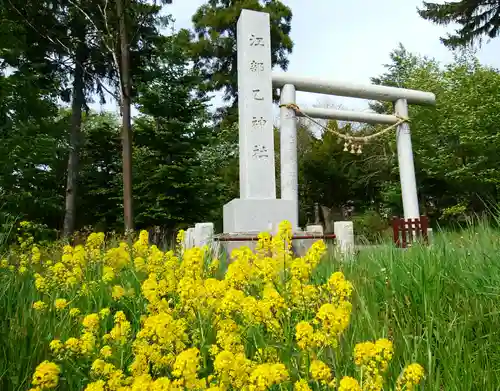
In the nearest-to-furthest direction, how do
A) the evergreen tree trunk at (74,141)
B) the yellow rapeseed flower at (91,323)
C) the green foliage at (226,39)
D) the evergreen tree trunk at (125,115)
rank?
the yellow rapeseed flower at (91,323)
the evergreen tree trunk at (125,115)
the evergreen tree trunk at (74,141)
the green foliage at (226,39)

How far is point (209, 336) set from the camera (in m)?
1.91

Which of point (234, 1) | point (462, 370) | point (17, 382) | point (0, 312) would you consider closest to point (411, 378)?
point (462, 370)

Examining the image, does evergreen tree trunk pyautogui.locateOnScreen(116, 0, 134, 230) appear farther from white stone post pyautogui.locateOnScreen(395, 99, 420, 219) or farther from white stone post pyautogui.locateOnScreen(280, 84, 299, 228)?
white stone post pyautogui.locateOnScreen(395, 99, 420, 219)

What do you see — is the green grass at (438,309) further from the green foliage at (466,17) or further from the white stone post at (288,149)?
the green foliage at (466,17)

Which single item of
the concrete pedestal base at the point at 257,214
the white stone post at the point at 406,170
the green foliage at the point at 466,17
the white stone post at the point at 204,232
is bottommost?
the white stone post at the point at 204,232

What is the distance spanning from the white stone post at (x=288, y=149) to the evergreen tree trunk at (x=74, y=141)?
7.65 meters

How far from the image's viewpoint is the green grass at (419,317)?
68.0 inches

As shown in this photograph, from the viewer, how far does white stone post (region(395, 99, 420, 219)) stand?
9.02 m

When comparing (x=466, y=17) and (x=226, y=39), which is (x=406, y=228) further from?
(x=226, y=39)

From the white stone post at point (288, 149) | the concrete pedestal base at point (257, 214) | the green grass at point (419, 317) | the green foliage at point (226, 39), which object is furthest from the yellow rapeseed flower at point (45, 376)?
the green foliage at point (226, 39)

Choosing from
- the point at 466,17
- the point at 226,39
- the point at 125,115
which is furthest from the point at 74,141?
the point at 466,17

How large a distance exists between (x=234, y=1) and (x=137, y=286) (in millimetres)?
19170

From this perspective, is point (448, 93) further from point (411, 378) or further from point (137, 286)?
point (411, 378)

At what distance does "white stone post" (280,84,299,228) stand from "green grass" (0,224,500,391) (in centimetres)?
482
